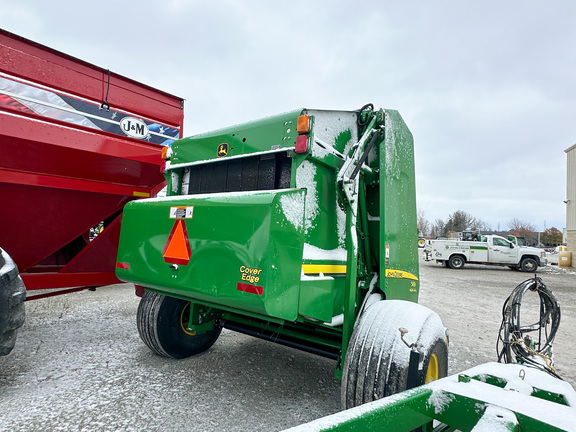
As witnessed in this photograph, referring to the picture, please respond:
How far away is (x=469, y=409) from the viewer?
1512 mm

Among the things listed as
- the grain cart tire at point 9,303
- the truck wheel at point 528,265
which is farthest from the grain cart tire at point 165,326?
the truck wheel at point 528,265

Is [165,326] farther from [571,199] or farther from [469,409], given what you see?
[571,199]

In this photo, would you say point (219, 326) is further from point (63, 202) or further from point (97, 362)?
point (63, 202)

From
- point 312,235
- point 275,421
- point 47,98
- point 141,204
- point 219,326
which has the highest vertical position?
point 47,98

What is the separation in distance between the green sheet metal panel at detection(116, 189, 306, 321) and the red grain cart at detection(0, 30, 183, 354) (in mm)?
1227

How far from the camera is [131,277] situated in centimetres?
293

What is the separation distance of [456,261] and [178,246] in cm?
1754

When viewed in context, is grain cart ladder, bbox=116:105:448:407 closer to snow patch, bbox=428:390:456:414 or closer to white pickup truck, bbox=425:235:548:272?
Answer: snow patch, bbox=428:390:456:414

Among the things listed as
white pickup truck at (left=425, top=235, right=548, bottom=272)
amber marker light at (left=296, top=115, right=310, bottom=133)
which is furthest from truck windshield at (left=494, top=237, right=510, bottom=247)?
amber marker light at (left=296, top=115, right=310, bottom=133)

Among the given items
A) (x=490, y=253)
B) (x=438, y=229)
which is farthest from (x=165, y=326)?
(x=438, y=229)

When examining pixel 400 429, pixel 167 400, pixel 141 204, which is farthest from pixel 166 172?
pixel 400 429

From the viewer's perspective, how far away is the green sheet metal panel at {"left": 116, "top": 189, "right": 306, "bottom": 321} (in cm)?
218

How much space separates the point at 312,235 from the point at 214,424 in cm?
143

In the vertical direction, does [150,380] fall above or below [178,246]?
below
